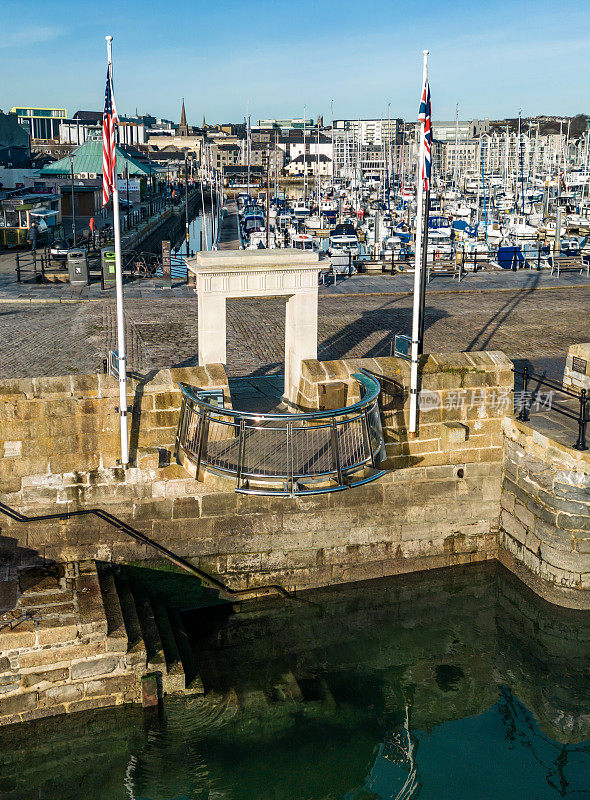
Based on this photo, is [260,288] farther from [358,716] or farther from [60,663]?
[358,716]

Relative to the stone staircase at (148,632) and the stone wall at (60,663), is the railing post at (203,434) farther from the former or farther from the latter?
the stone wall at (60,663)

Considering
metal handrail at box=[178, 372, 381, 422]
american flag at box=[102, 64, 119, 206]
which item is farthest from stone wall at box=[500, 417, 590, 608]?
american flag at box=[102, 64, 119, 206]

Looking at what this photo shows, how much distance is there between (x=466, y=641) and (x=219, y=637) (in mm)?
3804

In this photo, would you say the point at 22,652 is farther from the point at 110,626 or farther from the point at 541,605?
the point at 541,605

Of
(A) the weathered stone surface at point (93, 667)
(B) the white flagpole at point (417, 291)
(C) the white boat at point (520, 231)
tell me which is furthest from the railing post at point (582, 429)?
(C) the white boat at point (520, 231)

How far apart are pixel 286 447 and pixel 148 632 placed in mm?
3146

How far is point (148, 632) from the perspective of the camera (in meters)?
11.2

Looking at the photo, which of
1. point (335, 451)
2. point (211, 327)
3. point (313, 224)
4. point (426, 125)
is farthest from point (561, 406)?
point (313, 224)

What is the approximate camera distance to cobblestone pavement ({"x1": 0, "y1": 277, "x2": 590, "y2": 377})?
17562 mm

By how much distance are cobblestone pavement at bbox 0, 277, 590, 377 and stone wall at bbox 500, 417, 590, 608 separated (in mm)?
4849

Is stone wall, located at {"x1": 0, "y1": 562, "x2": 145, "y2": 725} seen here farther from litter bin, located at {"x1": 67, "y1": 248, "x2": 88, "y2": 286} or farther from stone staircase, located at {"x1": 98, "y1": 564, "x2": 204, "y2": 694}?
litter bin, located at {"x1": 67, "y1": 248, "x2": 88, "y2": 286}

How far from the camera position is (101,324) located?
2062cm

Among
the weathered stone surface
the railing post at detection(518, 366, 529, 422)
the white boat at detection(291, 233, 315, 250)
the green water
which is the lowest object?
the green water

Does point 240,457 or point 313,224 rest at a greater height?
point 313,224
